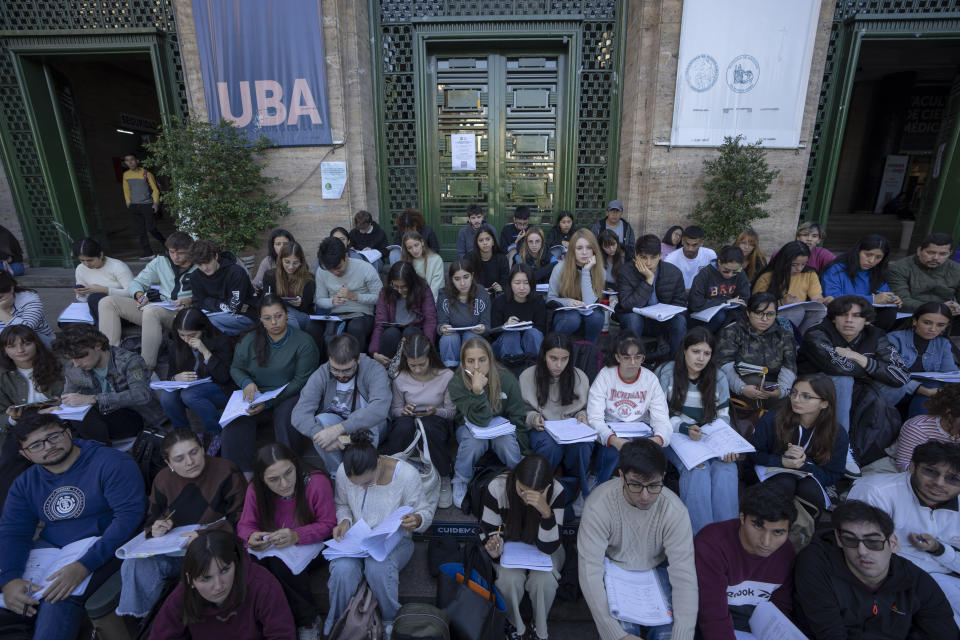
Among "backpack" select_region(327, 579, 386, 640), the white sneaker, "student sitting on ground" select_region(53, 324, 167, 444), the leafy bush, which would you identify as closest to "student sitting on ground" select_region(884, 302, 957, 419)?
the white sneaker

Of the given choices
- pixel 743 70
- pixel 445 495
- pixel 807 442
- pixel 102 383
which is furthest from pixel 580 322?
pixel 743 70

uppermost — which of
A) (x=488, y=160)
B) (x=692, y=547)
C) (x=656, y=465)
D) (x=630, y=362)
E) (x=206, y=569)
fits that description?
(x=488, y=160)

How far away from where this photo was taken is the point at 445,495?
334cm

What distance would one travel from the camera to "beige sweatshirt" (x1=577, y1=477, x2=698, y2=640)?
234 centimetres

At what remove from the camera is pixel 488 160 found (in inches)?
292

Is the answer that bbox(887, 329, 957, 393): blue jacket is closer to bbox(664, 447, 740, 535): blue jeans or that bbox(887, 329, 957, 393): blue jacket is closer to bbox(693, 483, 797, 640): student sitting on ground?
bbox(664, 447, 740, 535): blue jeans

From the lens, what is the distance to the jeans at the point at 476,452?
3.26 m

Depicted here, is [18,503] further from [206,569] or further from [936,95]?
[936,95]

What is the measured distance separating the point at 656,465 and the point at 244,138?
23.4 feet

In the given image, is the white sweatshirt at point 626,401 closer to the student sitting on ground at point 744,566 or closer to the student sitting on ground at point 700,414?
the student sitting on ground at point 700,414

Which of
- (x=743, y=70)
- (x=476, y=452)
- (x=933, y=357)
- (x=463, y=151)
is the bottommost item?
(x=476, y=452)

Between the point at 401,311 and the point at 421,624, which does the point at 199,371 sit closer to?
the point at 401,311

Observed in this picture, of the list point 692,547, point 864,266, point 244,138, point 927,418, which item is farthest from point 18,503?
point 864,266

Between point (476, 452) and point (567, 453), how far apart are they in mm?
716
